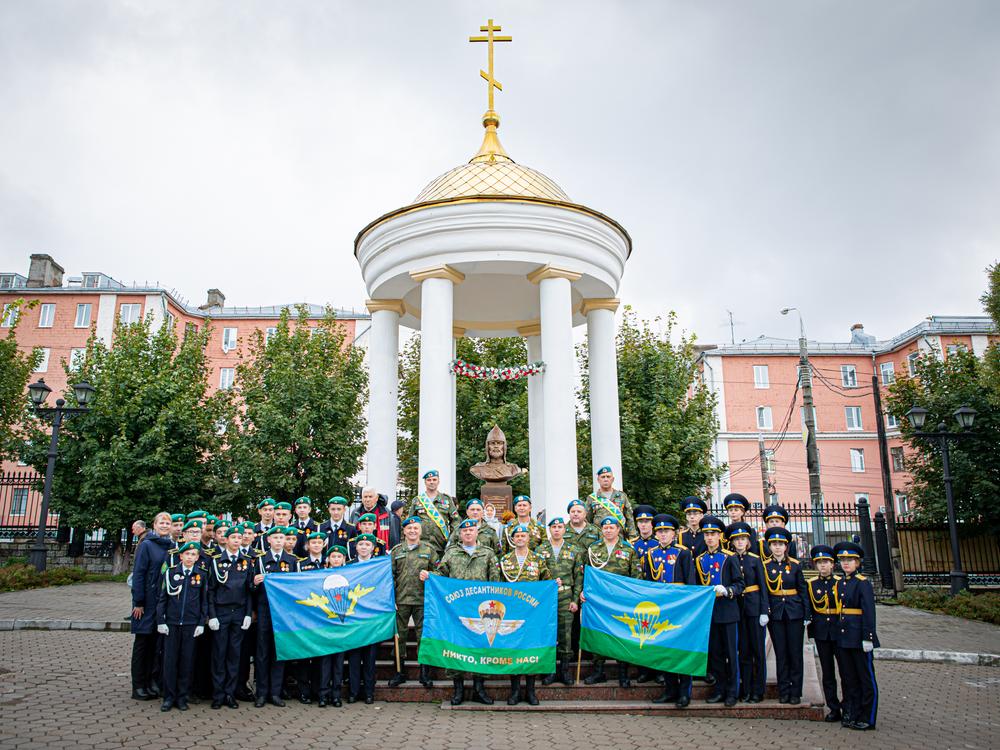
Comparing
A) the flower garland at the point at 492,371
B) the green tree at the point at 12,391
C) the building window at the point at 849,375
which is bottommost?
the flower garland at the point at 492,371

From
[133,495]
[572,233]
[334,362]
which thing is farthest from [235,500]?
[572,233]

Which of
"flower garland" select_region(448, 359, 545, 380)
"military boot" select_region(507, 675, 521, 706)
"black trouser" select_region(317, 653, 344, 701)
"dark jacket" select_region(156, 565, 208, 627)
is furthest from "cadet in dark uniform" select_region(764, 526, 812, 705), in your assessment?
"flower garland" select_region(448, 359, 545, 380)

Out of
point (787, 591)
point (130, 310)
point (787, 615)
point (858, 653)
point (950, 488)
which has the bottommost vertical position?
point (858, 653)

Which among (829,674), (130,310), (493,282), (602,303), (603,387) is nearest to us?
(829,674)

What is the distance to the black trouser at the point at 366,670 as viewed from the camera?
7598mm

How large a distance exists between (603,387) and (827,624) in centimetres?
746

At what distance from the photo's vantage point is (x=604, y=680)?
7.93 m

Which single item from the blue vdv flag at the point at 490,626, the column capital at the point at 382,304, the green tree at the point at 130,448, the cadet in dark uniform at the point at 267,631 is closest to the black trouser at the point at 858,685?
the blue vdv flag at the point at 490,626

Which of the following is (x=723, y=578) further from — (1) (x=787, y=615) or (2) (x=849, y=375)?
(2) (x=849, y=375)

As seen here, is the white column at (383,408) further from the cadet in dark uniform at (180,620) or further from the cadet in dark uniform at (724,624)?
the cadet in dark uniform at (724,624)

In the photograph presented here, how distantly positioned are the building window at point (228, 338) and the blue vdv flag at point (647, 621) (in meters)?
43.7

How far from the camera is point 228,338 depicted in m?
47.4

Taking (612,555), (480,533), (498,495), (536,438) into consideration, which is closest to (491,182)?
(536,438)

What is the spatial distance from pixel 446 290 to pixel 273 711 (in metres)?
8.10
